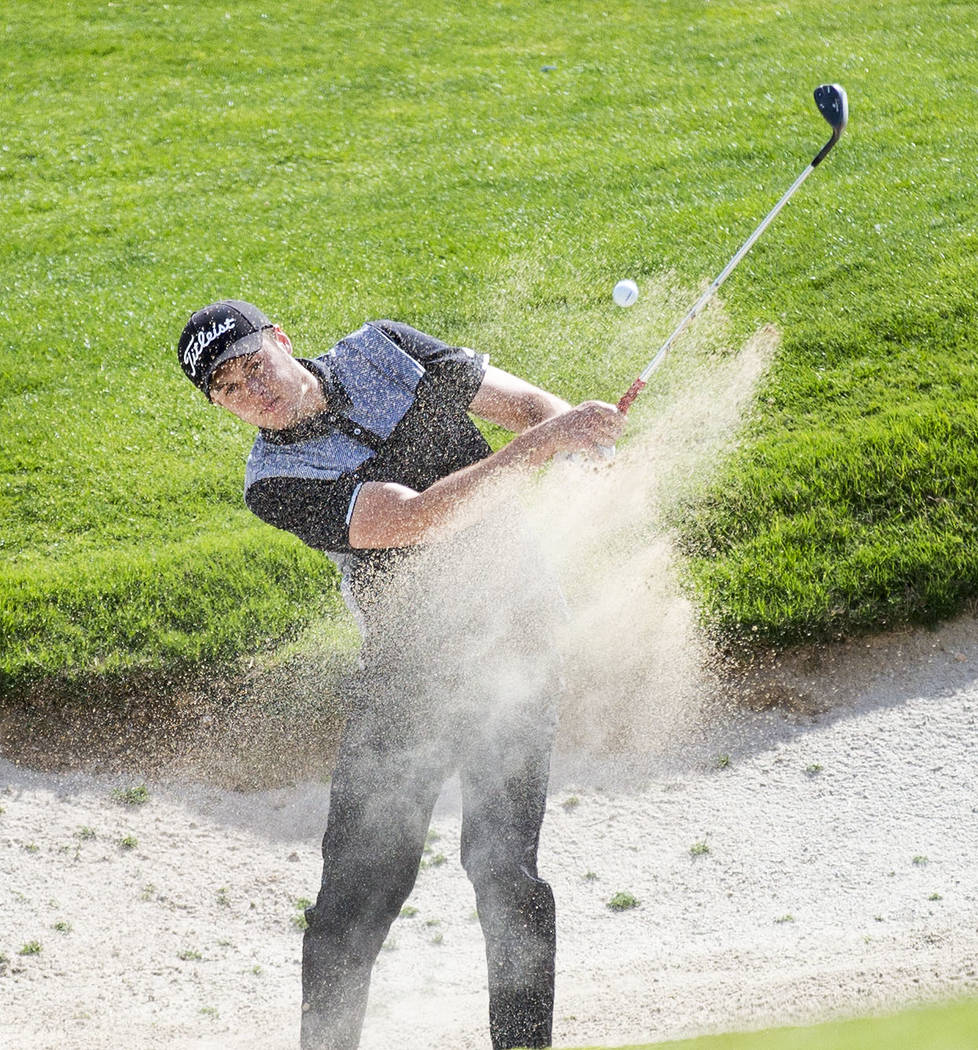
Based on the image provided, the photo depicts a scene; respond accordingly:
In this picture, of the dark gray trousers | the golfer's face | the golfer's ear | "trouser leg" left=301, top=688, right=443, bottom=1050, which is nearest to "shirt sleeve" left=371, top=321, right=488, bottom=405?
the golfer's ear

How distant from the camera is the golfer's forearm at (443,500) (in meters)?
3.31

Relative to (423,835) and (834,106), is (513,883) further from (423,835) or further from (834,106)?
(834,106)

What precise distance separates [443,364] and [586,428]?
2.10 ft

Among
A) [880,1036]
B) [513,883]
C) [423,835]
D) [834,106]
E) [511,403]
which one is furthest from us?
[834,106]

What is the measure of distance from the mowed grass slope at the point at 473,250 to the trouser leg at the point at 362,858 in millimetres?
2150

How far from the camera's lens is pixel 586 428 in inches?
132

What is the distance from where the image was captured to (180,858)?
16.7ft

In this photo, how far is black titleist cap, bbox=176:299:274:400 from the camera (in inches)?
134

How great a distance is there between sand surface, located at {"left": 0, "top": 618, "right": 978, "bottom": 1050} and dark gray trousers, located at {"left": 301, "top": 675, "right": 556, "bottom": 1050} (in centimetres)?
65

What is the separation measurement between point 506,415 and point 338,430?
592 mm

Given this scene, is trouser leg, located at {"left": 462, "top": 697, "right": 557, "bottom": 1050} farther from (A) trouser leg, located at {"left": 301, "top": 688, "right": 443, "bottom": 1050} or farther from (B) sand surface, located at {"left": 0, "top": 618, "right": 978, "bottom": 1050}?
(B) sand surface, located at {"left": 0, "top": 618, "right": 978, "bottom": 1050}

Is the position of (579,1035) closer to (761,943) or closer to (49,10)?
(761,943)

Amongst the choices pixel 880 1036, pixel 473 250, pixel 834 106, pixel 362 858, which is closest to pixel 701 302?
pixel 834 106

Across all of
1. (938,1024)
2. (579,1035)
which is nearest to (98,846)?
(579,1035)
